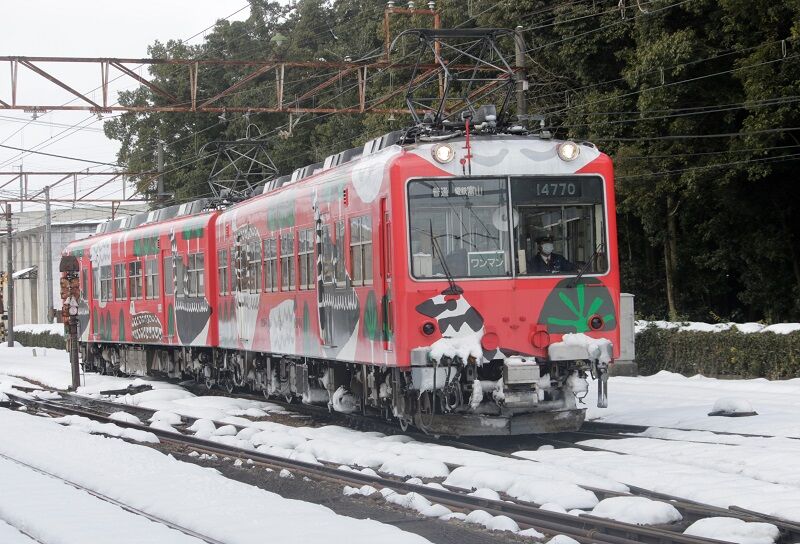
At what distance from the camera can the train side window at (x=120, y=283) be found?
3048 cm

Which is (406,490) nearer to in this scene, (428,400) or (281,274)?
(428,400)

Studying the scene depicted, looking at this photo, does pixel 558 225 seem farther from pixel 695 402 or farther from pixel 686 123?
pixel 686 123

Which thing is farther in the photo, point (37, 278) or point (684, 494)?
point (37, 278)

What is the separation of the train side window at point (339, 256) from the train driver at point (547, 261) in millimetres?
2834

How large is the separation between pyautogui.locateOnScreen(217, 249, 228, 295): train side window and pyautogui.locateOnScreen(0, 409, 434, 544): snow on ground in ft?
24.9

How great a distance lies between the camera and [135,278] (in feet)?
97.3

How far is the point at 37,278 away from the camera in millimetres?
90312

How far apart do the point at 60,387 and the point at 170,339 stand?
207 inches

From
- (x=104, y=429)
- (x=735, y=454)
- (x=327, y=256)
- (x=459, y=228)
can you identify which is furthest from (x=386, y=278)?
(x=104, y=429)

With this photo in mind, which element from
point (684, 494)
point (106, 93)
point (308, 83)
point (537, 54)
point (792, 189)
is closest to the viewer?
point (684, 494)

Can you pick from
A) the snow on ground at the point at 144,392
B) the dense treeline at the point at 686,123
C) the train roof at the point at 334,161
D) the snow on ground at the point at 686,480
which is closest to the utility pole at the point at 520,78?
the dense treeline at the point at 686,123

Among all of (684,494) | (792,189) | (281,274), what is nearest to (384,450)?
(684,494)

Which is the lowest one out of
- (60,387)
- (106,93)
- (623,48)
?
(60,387)

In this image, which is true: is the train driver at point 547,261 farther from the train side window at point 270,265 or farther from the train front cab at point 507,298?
the train side window at point 270,265
